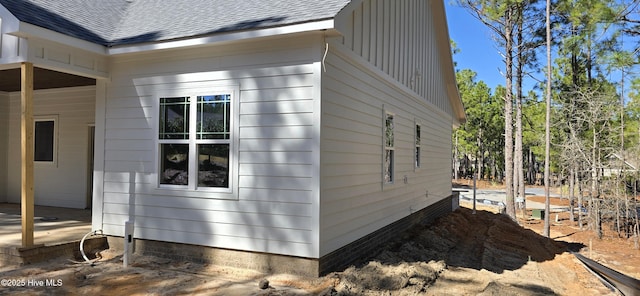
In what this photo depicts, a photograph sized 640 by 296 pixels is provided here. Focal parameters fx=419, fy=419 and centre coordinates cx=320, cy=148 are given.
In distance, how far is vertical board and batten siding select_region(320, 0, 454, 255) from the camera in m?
5.88

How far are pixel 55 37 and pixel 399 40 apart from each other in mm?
6527

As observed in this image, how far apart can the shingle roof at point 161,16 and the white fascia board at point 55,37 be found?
2.7 inches

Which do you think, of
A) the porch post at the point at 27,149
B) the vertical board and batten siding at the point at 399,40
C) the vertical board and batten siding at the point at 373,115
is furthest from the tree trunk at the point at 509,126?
the porch post at the point at 27,149

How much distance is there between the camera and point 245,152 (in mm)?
5809

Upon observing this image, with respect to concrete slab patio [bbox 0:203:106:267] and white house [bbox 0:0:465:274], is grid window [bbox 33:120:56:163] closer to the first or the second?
concrete slab patio [bbox 0:203:106:267]

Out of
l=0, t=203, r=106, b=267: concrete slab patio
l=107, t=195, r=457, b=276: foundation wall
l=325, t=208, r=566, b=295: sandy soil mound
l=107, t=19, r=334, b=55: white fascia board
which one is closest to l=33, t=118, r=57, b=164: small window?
l=0, t=203, r=106, b=267: concrete slab patio

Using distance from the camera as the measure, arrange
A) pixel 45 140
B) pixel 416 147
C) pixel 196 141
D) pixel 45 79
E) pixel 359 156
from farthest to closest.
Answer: pixel 416 147 < pixel 45 140 < pixel 45 79 < pixel 359 156 < pixel 196 141

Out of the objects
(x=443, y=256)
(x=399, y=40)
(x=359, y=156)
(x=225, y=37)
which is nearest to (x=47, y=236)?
(x=225, y=37)

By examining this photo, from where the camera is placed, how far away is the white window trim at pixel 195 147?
19.2ft

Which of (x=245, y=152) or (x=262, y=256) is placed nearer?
(x=262, y=256)

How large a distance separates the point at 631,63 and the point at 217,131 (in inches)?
619

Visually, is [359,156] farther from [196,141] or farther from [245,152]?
[196,141]

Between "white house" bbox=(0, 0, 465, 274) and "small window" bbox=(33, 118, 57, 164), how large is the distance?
221cm

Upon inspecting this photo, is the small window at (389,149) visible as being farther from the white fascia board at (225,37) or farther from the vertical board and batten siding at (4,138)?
the vertical board and batten siding at (4,138)
